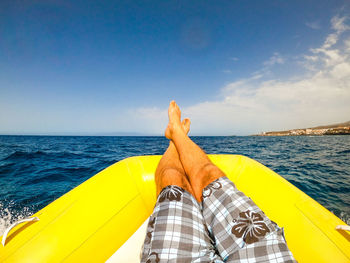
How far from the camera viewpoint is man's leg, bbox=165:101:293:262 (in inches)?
21.7

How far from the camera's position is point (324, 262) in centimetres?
69

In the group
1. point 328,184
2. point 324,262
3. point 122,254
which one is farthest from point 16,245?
point 328,184


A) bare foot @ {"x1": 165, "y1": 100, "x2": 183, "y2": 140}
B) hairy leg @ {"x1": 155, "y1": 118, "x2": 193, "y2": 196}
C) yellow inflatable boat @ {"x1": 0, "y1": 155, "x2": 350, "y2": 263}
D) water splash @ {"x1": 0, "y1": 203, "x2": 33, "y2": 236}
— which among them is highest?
bare foot @ {"x1": 165, "y1": 100, "x2": 183, "y2": 140}

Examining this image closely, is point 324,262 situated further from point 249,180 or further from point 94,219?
point 94,219

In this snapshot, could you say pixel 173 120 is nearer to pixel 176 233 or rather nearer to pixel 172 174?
pixel 172 174

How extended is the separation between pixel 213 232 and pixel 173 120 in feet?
4.33

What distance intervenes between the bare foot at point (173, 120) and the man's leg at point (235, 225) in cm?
75

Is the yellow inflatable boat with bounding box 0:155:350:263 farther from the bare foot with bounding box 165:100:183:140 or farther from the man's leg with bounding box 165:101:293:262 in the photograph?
the bare foot with bounding box 165:100:183:140

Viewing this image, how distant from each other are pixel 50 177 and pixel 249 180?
453cm

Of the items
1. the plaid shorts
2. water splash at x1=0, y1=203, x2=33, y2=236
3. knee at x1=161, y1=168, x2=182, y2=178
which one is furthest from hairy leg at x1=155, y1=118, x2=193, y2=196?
water splash at x1=0, y1=203, x2=33, y2=236

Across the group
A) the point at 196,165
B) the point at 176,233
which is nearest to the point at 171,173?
the point at 196,165

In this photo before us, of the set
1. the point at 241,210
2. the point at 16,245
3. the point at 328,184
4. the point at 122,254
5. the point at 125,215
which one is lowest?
the point at 328,184

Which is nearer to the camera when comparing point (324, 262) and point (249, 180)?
point (324, 262)

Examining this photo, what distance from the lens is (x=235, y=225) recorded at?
25.9 inches
